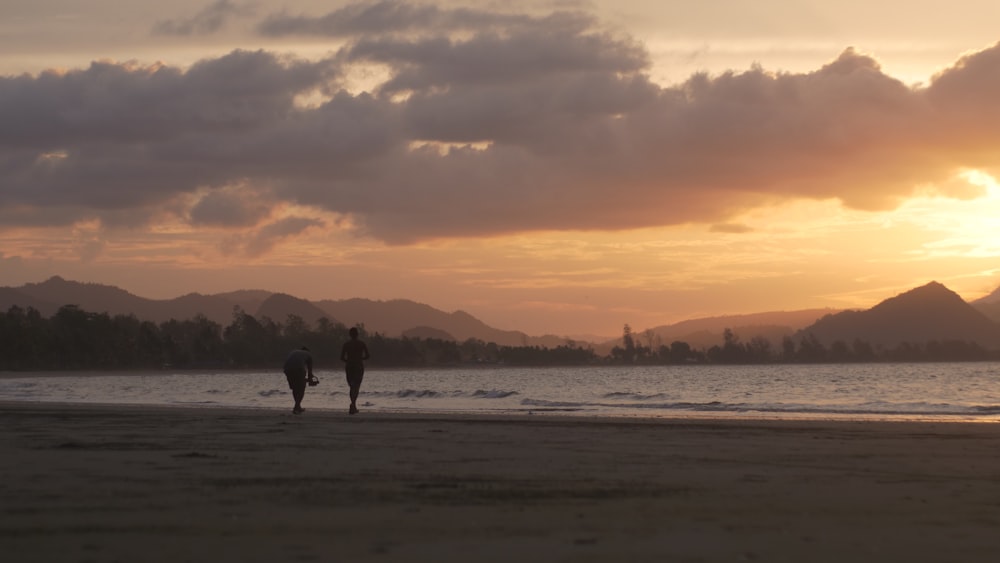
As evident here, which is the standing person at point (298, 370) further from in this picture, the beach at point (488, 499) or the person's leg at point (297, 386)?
the beach at point (488, 499)

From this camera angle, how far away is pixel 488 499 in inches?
353

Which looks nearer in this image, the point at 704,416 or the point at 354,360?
the point at 354,360

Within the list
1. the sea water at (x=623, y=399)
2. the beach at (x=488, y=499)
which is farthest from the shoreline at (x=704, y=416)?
the beach at (x=488, y=499)

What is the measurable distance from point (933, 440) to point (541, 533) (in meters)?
12.2

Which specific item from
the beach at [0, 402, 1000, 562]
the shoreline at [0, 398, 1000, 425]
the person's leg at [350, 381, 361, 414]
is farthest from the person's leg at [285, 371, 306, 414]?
the beach at [0, 402, 1000, 562]

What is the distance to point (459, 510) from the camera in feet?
27.1

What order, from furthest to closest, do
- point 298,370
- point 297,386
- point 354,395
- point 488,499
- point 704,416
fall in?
point 704,416
point 298,370
point 297,386
point 354,395
point 488,499

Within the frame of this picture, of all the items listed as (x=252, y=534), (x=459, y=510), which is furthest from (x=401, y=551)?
(x=459, y=510)

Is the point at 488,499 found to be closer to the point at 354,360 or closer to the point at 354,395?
the point at 354,395

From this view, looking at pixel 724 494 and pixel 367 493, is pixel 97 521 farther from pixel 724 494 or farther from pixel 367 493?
pixel 724 494

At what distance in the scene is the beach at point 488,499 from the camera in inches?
265

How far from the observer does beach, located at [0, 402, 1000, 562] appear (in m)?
6.72

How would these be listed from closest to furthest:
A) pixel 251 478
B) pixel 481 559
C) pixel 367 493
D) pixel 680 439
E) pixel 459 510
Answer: pixel 481 559, pixel 459 510, pixel 367 493, pixel 251 478, pixel 680 439

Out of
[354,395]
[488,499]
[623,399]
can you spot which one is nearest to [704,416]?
[354,395]
